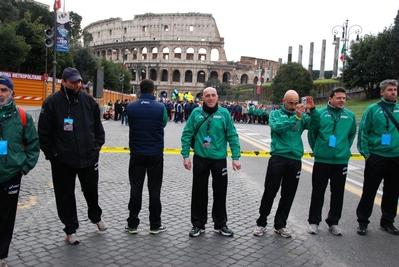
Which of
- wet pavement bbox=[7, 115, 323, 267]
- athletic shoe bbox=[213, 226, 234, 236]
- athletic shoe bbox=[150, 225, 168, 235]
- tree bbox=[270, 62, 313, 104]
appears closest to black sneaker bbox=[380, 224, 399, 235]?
wet pavement bbox=[7, 115, 323, 267]

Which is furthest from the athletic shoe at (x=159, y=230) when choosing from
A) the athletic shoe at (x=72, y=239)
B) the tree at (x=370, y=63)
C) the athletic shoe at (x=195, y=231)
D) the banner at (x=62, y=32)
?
the tree at (x=370, y=63)

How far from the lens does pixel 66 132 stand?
4668 mm

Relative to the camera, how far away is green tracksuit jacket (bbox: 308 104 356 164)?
213 inches

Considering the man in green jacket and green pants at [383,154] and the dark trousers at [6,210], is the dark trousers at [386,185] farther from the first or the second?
the dark trousers at [6,210]

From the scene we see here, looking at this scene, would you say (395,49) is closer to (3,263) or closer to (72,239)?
(72,239)

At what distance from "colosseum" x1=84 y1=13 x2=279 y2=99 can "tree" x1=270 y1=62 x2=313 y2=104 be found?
1917 inches

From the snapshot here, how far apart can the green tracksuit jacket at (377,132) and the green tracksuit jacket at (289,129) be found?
0.77m

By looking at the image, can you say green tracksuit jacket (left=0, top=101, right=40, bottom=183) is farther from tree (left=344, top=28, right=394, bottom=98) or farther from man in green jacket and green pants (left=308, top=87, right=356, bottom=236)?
tree (left=344, top=28, right=394, bottom=98)

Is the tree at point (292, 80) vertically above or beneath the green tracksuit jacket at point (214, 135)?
above

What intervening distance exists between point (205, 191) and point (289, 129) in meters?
1.37

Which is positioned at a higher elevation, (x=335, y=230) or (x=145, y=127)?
(x=145, y=127)

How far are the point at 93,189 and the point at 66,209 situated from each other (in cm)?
39

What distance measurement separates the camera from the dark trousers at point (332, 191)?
5402 millimetres

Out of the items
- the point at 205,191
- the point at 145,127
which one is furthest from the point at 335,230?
the point at 145,127
